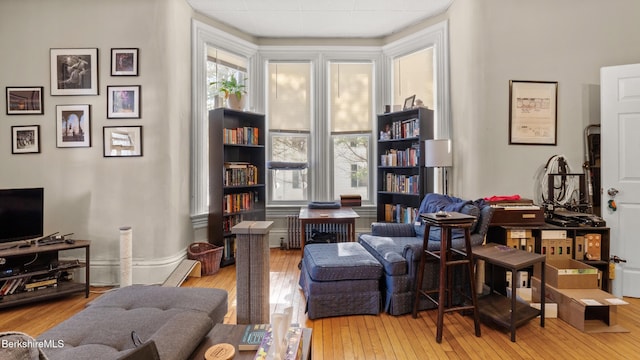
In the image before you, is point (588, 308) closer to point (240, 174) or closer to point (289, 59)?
point (240, 174)

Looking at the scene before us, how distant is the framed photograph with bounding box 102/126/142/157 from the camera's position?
11.5ft

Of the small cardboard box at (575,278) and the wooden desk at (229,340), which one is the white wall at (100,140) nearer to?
the wooden desk at (229,340)

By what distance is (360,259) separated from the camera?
2727 millimetres

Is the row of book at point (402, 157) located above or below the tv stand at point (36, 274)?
above

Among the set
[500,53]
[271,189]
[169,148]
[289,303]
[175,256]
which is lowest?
[289,303]

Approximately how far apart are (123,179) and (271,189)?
6.64ft

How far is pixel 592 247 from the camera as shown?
9.77 ft

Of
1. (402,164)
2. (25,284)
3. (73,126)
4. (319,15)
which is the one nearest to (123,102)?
(73,126)

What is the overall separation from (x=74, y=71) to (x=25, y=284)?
225 cm

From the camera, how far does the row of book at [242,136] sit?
13.6 ft

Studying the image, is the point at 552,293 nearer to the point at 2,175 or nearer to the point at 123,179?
the point at 123,179

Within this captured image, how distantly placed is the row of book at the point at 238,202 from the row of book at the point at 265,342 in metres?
2.71

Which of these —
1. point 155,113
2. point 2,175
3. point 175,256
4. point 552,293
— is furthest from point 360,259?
point 2,175

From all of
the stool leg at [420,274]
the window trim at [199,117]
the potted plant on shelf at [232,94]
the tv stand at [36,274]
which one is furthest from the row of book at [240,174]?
the stool leg at [420,274]
